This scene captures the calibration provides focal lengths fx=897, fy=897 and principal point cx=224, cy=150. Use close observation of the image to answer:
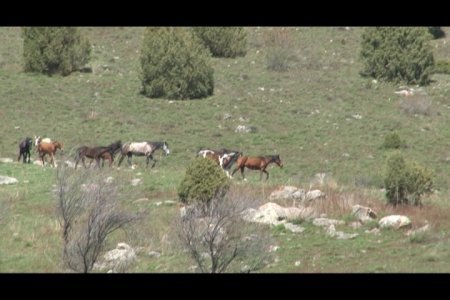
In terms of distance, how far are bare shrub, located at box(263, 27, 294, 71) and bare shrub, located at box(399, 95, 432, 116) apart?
32.0ft

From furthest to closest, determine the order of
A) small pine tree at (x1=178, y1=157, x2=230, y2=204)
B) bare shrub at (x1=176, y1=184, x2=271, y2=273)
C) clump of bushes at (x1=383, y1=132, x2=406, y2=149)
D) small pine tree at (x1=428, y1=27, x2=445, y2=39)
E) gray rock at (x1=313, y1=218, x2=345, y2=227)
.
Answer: small pine tree at (x1=428, y1=27, x2=445, y2=39)
clump of bushes at (x1=383, y1=132, x2=406, y2=149)
small pine tree at (x1=178, y1=157, x2=230, y2=204)
gray rock at (x1=313, y1=218, x2=345, y2=227)
bare shrub at (x1=176, y1=184, x2=271, y2=273)

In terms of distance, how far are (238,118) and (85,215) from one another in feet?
79.2

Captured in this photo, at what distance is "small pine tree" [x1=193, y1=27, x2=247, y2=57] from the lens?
59.1 metres

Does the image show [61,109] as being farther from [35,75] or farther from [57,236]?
[57,236]

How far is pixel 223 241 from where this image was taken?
18.2 m

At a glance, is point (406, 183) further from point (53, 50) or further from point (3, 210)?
point (53, 50)

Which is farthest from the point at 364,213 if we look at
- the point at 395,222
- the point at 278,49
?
the point at 278,49

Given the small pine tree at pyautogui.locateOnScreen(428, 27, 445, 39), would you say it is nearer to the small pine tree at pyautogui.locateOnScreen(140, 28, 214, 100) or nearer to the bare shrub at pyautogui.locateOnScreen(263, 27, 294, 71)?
the bare shrub at pyautogui.locateOnScreen(263, 27, 294, 71)

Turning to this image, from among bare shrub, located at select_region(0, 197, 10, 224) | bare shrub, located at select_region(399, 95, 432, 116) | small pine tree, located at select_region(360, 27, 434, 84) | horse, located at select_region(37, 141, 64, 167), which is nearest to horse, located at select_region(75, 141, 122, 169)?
horse, located at select_region(37, 141, 64, 167)

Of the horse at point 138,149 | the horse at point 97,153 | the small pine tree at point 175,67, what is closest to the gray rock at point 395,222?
the horse at point 97,153

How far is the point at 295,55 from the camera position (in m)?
60.6

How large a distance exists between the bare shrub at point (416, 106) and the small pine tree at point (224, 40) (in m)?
13.8

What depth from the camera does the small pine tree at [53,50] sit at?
5375 centimetres
